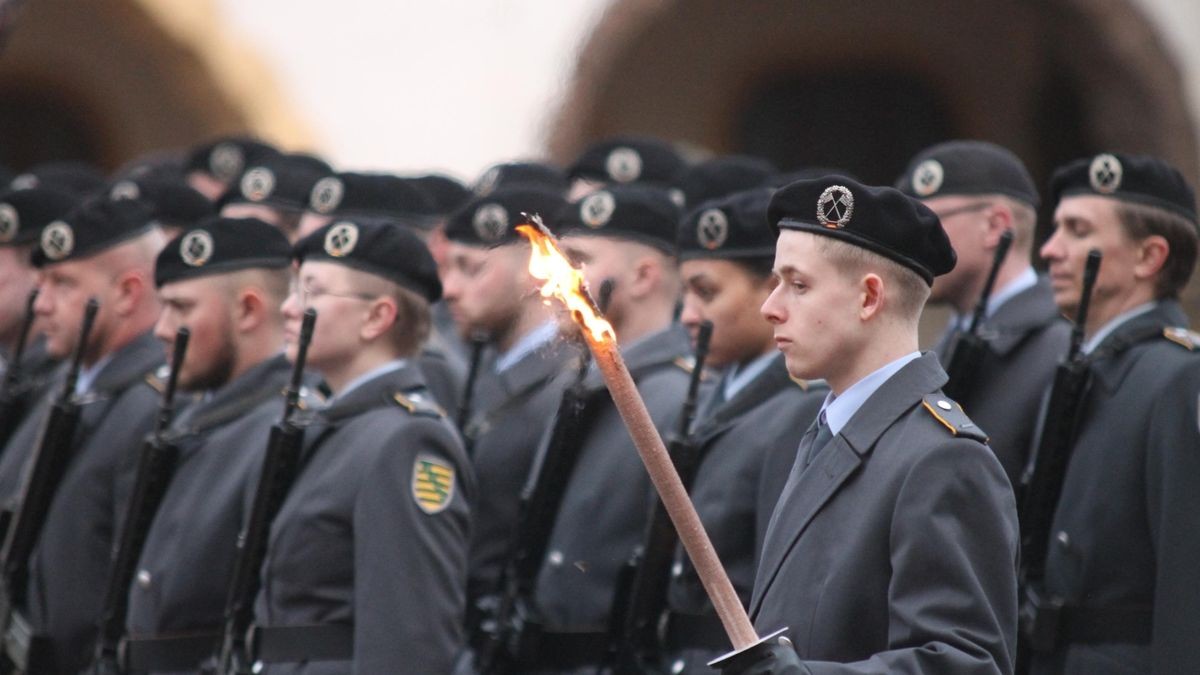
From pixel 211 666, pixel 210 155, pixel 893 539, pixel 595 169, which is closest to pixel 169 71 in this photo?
pixel 210 155

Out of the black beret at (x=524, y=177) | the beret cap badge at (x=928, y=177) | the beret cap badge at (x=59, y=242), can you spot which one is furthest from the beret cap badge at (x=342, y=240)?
the black beret at (x=524, y=177)

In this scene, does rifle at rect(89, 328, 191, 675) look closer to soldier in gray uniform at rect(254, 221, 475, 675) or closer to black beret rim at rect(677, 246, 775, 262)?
soldier in gray uniform at rect(254, 221, 475, 675)

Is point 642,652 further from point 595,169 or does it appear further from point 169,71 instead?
point 169,71

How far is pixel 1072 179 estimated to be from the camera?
4.88 m

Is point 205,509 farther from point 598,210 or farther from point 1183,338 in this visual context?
point 1183,338

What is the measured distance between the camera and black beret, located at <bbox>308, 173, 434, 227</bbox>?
6.52m

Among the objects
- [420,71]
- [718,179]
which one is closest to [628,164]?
[718,179]

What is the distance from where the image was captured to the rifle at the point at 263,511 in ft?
15.0

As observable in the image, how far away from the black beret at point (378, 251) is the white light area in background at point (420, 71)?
5.70 meters

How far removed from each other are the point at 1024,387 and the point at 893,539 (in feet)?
5.86

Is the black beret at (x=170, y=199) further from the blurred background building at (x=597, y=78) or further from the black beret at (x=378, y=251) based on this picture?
the blurred background building at (x=597, y=78)

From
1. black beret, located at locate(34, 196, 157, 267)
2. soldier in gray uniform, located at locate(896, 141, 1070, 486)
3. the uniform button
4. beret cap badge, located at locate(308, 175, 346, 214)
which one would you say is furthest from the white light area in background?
the uniform button

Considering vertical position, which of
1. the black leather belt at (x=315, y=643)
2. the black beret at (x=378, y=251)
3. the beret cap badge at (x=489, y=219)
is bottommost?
the black leather belt at (x=315, y=643)

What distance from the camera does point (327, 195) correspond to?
6539 millimetres
